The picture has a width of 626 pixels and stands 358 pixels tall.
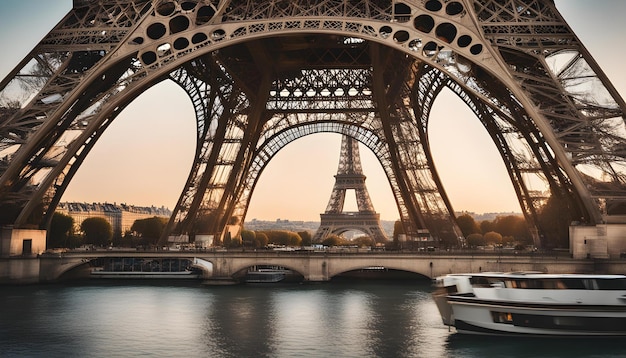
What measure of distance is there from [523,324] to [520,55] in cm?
1580

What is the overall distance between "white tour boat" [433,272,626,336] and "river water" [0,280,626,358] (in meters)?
0.52

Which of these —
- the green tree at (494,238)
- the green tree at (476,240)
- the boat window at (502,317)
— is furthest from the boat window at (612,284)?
the green tree at (494,238)

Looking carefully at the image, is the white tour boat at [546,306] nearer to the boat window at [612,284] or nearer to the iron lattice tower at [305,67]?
the boat window at [612,284]

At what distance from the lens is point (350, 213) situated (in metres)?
116

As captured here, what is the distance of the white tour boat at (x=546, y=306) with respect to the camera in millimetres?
26281

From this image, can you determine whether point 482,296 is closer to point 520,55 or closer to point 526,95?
point 526,95

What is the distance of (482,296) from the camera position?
27.4 m

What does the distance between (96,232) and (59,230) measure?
19899 millimetres

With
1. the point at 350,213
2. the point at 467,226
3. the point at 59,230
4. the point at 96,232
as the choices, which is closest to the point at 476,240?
the point at 467,226

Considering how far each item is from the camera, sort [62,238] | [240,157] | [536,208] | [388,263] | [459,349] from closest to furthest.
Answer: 1. [459,349]
2. [388,263]
3. [536,208]
4. [240,157]
5. [62,238]

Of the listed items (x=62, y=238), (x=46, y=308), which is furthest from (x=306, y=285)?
(x=62, y=238)

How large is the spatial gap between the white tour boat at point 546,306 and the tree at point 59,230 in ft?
172

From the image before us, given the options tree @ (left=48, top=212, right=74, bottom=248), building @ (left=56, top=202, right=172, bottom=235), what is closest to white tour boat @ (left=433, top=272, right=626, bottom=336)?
tree @ (left=48, top=212, right=74, bottom=248)

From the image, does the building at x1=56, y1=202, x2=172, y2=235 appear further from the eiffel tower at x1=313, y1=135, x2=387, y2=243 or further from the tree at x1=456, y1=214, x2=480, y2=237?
the tree at x1=456, y1=214, x2=480, y2=237
